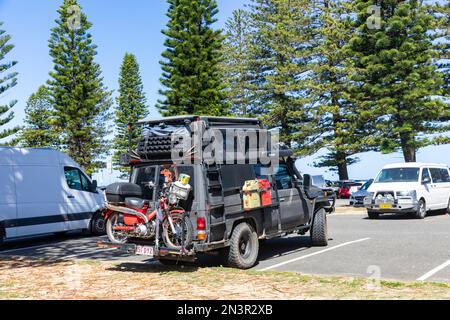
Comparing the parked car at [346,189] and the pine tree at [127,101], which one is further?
the pine tree at [127,101]

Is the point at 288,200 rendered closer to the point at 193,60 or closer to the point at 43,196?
the point at 43,196

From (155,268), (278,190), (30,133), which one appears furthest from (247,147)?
(30,133)

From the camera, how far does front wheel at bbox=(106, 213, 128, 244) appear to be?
9.06 meters

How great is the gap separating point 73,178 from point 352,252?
8203 mm

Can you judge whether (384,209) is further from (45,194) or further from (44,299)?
(44,299)

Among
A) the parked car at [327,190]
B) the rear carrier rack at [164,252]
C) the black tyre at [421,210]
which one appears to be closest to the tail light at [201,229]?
the rear carrier rack at [164,252]

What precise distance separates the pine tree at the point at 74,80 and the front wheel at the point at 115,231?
1423 inches

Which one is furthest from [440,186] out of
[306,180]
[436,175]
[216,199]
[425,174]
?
[216,199]

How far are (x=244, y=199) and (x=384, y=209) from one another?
10.6 m

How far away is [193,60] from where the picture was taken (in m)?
38.7

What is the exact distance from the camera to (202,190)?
848 centimetres

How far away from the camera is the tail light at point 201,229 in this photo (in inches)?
327

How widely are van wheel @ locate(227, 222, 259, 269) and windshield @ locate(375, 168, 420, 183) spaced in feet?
36.8

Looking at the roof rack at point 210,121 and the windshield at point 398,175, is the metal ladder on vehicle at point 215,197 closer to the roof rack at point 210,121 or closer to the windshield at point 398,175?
the roof rack at point 210,121
